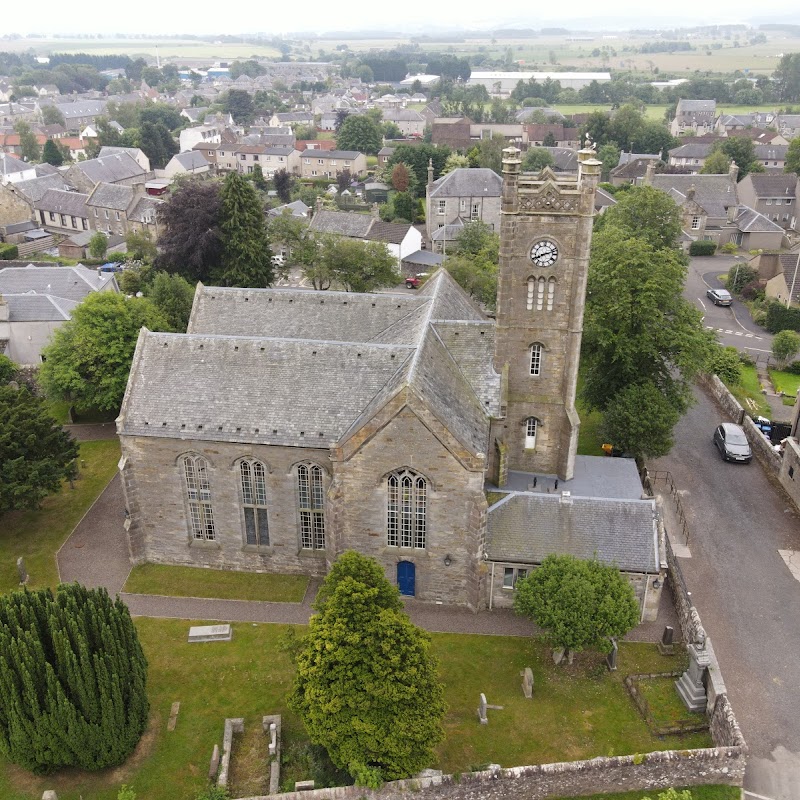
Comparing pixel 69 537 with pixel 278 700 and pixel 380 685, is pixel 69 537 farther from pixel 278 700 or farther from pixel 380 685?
pixel 380 685

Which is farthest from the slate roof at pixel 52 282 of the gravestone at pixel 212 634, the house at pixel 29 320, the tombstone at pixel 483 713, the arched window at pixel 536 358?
the tombstone at pixel 483 713

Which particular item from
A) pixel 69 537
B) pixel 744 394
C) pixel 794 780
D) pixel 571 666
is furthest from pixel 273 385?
pixel 744 394

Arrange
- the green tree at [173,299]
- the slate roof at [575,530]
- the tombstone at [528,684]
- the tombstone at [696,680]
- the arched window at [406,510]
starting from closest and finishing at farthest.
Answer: the tombstone at [696,680] → the tombstone at [528,684] → the arched window at [406,510] → the slate roof at [575,530] → the green tree at [173,299]

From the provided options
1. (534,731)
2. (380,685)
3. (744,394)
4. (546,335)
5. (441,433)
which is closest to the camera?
(380,685)

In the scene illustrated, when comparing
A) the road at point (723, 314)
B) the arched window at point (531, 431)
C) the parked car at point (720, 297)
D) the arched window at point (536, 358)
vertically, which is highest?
the arched window at point (536, 358)

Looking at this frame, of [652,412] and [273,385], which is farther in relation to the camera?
[652,412]

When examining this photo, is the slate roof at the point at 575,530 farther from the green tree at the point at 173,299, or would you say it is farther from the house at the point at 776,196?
the house at the point at 776,196

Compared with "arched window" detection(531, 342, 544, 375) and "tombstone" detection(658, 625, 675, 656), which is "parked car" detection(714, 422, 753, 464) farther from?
"tombstone" detection(658, 625, 675, 656)
